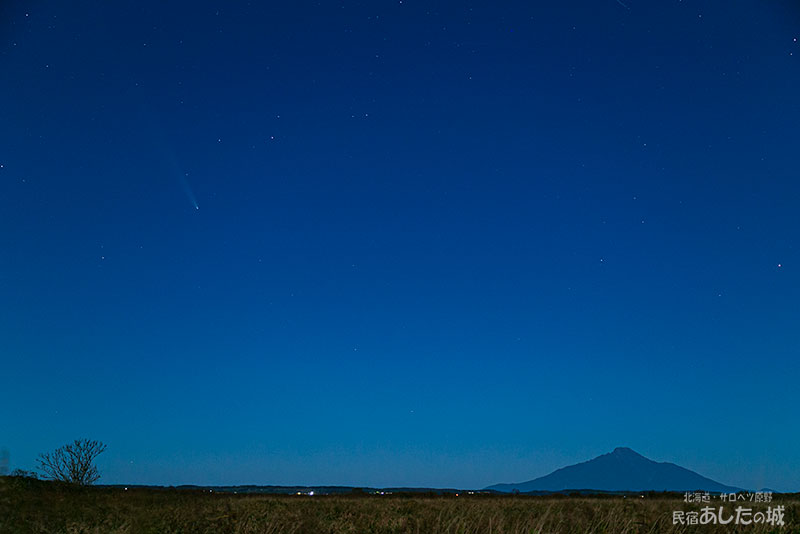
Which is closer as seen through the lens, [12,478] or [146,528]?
[146,528]

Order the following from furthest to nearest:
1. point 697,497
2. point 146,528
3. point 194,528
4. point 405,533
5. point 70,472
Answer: point 70,472 → point 697,497 → point 194,528 → point 146,528 → point 405,533

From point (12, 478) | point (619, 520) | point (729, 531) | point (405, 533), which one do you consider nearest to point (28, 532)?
point (405, 533)

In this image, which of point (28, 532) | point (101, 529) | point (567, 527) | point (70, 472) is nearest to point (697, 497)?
point (567, 527)

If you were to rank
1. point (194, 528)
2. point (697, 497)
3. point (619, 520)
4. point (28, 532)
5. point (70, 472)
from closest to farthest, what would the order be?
point (619, 520)
point (194, 528)
point (28, 532)
point (697, 497)
point (70, 472)

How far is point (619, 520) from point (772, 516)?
259 centimetres

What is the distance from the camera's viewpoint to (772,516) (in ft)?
35.6

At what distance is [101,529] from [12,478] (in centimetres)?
3518

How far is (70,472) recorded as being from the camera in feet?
192

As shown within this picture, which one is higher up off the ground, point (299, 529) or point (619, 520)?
point (619, 520)

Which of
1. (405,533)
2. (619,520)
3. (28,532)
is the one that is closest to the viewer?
(619,520)

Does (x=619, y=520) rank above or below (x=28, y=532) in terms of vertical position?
above

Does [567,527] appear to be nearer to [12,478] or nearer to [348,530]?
[348,530]

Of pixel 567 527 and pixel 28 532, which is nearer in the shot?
pixel 567 527

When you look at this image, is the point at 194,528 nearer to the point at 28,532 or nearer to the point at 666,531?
the point at 28,532
